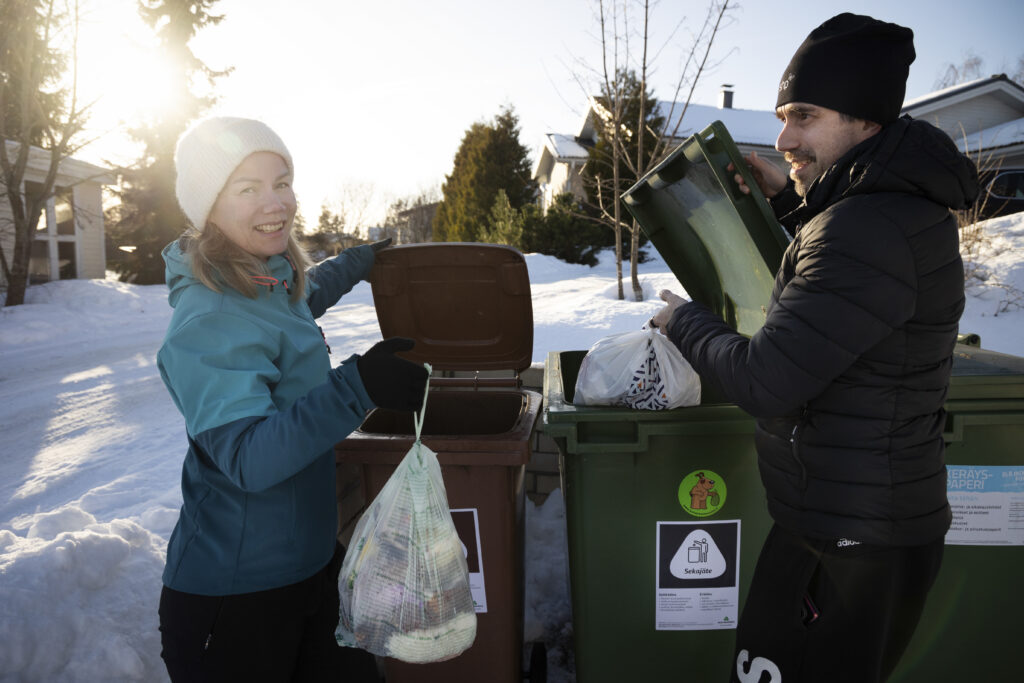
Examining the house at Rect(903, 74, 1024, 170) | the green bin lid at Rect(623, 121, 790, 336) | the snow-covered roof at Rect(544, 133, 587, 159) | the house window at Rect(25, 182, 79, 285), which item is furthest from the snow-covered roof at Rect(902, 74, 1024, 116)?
the house window at Rect(25, 182, 79, 285)

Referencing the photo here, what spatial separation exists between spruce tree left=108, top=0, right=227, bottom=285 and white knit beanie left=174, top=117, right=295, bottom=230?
2011cm

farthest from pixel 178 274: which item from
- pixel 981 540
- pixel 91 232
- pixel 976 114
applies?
pixel 976 114

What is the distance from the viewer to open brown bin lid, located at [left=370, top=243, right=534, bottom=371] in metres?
2.61

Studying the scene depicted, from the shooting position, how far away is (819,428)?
50.7 inches

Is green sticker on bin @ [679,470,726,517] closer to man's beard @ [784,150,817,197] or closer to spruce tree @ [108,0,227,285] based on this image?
man's beard @ [784,150,817,197]

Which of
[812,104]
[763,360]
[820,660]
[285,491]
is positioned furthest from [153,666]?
[812,104]

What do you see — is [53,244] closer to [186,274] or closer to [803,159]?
[186,274]

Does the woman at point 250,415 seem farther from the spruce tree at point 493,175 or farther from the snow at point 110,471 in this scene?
the spruce tree at point 493,175

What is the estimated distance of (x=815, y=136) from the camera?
1396mm

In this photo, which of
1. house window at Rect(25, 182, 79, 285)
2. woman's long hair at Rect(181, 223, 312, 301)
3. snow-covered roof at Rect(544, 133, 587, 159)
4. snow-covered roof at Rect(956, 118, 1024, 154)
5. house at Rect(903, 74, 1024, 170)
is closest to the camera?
woman's long hair at Rect(181, 223, 312, 301)

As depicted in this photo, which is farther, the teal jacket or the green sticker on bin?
the green sticker on bin

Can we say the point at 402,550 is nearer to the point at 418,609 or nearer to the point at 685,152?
the point at 418,609

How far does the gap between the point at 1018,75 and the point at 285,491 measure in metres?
57.0

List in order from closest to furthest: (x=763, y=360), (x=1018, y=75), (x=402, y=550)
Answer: (x=763, y=360), (x=402, y=550), (x=1018, y=75)
